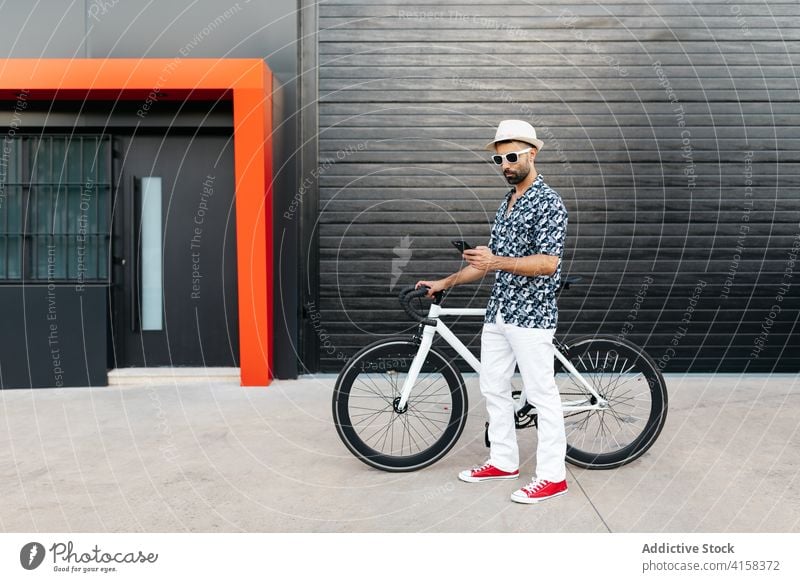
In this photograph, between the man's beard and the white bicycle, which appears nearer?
the man's beard

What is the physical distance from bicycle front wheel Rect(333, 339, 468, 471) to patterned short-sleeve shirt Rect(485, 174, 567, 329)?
0.54 m

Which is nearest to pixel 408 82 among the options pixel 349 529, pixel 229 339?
pixel 229 339

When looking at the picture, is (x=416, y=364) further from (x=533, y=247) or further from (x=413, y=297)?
(x=533, y=247)

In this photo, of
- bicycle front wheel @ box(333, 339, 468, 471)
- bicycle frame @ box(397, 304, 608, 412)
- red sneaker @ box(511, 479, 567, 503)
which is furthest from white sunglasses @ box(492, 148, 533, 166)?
red sneaker @ box(511, 479, 567, 503)

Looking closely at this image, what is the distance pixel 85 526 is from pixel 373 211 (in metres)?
4.01

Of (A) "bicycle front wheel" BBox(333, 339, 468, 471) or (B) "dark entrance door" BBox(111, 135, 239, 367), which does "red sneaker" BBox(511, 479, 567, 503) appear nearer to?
(A) "bicycle front wheel" BBox(333, 339, 468, 471)

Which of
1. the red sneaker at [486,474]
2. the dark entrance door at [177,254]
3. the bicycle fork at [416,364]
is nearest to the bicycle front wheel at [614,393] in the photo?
the red sneaker at [486,474]

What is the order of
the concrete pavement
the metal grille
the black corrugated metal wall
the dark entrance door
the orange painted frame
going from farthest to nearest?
the dark entrance door < the black corrugated metal wall < the metal grille < the orange painted frame < the concrete pavement

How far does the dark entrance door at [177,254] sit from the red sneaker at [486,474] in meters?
3.55

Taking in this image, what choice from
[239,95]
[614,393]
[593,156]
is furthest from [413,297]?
[593,156]

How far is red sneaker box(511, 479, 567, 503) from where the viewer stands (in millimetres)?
3768

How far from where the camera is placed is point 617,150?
6.89 metres

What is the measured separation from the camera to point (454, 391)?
416cm

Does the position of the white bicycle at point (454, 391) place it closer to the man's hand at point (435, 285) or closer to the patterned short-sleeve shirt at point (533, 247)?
the man's hand at point (435, 285)
